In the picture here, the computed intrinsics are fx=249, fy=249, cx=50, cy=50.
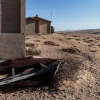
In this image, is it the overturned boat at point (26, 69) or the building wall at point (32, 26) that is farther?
the building wall at point (32, 26)

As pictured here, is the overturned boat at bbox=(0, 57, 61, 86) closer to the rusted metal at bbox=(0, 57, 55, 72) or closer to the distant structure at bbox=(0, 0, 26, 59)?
the rusted metal at bbox=(0, 57, 55, 72)

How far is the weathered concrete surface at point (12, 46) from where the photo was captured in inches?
453

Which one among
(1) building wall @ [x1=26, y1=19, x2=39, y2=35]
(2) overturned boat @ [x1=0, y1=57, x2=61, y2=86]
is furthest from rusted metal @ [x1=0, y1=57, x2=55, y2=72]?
(1) building wall @ [x1=26, y1=19, x2=39, y2=35]

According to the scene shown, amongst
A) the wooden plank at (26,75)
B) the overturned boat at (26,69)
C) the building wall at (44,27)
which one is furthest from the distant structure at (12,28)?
the building wall at (44,27)

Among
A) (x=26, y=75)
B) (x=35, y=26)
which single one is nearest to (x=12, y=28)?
(x=26, y=75)

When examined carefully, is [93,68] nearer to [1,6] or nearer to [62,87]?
[62,87]

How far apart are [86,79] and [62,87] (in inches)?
61.2

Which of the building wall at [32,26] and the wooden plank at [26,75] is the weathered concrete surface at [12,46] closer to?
the wooden plank at [26,75]

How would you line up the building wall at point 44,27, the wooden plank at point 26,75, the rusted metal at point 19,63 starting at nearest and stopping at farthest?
the wooden plank at point 26,75 < the rusted metal at point 19,63 < the building wall at point 44,27

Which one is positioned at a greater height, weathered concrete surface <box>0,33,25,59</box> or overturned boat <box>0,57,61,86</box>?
weathered concrete surface <box>0,33,25,59</box>

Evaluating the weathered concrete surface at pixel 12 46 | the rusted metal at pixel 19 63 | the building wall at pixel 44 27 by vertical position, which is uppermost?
the building wall at pixel 44 27

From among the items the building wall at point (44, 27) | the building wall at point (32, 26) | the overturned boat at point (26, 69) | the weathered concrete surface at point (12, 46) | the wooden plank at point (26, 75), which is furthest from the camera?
the building wall at point (44, 27)

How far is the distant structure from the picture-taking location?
1157cm

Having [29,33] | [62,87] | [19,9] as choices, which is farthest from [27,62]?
[29,33]
